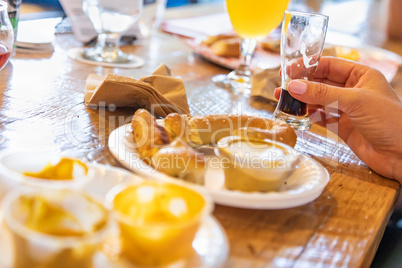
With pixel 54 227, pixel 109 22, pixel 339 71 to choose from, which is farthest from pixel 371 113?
pixel 109 22

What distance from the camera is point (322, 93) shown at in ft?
2.58

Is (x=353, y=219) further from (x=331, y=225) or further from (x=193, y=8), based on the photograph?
(x=193, y=8)

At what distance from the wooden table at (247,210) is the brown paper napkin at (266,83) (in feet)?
0.10

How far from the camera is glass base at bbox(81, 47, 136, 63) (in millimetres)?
1202

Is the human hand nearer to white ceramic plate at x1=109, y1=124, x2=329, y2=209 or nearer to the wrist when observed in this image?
the wrist

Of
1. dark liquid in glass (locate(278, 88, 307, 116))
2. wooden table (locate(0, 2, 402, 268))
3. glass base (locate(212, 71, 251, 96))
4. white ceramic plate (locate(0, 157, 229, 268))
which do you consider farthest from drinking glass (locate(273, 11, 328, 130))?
white ceramic plate (locate(0, 157, 229, 268))

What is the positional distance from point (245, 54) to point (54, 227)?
3.04ft

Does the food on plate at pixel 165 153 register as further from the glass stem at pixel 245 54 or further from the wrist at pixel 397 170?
the glass stem at pixel 245 54

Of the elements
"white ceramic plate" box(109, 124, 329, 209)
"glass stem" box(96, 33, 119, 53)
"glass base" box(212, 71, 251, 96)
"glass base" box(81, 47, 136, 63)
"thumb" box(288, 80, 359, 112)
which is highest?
"thumb" box(288, 80, 359, 112)

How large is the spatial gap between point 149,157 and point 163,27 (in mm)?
1132

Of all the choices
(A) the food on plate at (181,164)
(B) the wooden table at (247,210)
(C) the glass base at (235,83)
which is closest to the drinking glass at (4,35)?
(B) the wooden table at (247,210)

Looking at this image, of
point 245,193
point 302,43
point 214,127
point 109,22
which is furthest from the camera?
point 109,22

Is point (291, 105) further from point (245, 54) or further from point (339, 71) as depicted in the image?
point (245, 54)

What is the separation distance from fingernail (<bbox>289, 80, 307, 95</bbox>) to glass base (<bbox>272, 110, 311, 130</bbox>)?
0.12 meters
